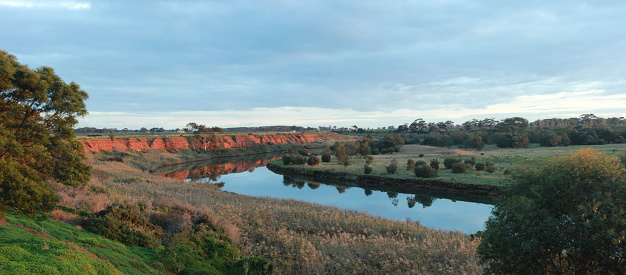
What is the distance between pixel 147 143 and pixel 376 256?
81.4 meters

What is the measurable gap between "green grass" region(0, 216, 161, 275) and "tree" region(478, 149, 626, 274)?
23.9 feet

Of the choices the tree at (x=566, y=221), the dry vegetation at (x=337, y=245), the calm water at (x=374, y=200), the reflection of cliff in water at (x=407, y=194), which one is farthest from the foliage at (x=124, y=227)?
the reflection of cliff in water at (x=407, y=194)

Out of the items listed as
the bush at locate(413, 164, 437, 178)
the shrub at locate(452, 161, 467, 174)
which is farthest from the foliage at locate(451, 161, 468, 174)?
the bush at locate(413, 164, 437, 178)

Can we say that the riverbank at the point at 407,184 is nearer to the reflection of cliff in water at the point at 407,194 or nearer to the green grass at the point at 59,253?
the reflection of cliff in water at the point at 407,194

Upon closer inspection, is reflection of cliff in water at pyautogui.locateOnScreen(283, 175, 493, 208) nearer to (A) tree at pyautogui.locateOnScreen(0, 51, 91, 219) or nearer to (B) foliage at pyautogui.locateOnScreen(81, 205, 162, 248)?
(B) foliage at pyautogui.locateOnScreen(81, 205, 162, 248)

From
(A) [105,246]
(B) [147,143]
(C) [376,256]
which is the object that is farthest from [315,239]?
(B) [147,143]

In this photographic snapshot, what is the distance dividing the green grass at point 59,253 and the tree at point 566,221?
727 centimetres

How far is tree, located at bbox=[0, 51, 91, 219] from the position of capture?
9.25 m

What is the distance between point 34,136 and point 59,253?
822cm

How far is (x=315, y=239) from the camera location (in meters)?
12.6

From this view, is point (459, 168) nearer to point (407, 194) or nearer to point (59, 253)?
point (407, 194)

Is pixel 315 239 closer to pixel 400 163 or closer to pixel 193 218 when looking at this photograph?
pixel 193 218

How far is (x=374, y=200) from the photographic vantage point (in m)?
30.4

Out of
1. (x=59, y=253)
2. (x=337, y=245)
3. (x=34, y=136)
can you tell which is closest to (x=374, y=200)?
(x=337, y=245)
